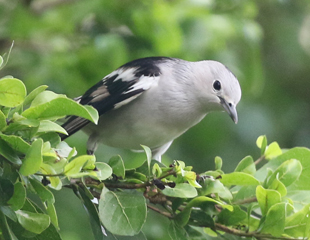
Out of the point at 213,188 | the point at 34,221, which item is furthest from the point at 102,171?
the point at 213,188

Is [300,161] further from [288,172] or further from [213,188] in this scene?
[213,188]

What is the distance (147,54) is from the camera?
12.8ft

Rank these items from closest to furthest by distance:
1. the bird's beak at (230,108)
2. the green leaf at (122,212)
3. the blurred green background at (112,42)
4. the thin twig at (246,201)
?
1. the green leaf at (122,212)
2. the thin twig at (246,201)
3. the bird's beak at (230,108)
4. the blurred green background at (112,42)

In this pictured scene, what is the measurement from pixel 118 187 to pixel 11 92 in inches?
21.3

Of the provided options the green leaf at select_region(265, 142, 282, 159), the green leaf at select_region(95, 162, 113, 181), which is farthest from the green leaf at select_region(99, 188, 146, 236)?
the green leaf at select_region(265, 142, 282, 159)

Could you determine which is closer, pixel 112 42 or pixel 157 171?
pixel 157 171

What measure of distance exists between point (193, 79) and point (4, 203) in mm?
1624

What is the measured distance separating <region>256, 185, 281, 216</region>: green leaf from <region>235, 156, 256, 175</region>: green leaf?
0.26 meters

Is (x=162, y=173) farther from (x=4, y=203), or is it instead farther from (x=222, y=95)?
(x=222, y=95)

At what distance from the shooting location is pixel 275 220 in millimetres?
1776

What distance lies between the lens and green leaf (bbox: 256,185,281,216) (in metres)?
1.80

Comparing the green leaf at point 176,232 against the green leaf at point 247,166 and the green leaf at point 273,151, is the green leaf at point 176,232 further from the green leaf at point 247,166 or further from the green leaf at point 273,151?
the green leaf at point 273,151

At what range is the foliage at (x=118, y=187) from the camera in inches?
56.1

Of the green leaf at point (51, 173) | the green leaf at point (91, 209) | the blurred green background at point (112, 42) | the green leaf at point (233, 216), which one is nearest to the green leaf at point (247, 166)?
the green leaf at point (233, 216)
